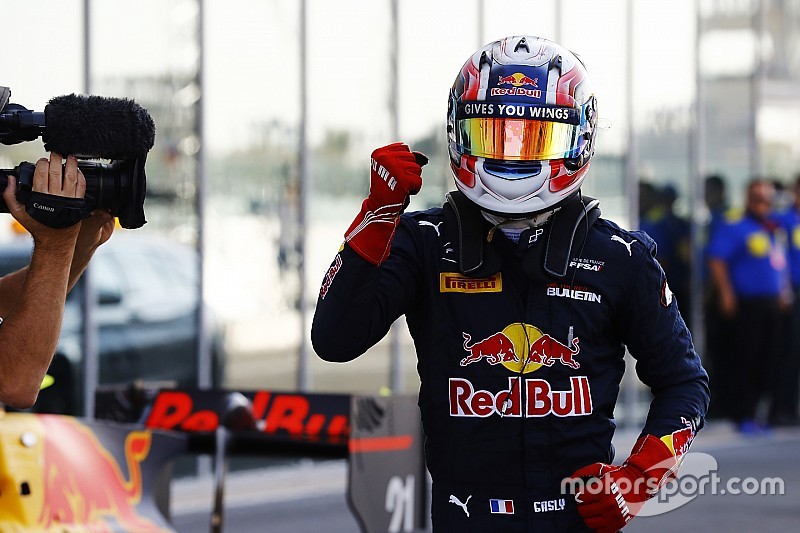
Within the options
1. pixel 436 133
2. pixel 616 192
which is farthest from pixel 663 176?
pixel 436 133

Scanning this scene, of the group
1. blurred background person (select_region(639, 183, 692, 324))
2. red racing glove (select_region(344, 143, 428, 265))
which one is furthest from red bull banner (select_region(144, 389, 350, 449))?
blurred background person (select_region(639, 183, 692, 324))

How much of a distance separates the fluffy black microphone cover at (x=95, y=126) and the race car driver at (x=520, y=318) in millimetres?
503

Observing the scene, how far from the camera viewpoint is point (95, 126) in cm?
301

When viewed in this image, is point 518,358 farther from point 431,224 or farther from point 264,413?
point 264,413

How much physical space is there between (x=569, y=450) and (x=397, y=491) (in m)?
2.36

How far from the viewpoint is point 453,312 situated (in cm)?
335

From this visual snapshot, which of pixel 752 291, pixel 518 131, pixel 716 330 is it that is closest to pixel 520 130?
pixel 518 131

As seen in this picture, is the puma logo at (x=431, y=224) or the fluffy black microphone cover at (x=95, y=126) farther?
the puma logo at (x=431, y=224)

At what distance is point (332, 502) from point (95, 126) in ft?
20.7

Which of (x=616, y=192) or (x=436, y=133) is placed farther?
(x=616, y=192)

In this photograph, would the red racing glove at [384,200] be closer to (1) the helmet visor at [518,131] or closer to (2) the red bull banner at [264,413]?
(1) the helmet visor at [518,131]

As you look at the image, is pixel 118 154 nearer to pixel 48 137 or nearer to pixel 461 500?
pixel 48 137

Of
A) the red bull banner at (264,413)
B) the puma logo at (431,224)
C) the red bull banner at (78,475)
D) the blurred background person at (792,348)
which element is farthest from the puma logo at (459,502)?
the blurred background person at (792,348)

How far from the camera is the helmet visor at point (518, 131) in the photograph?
342 centimetres
